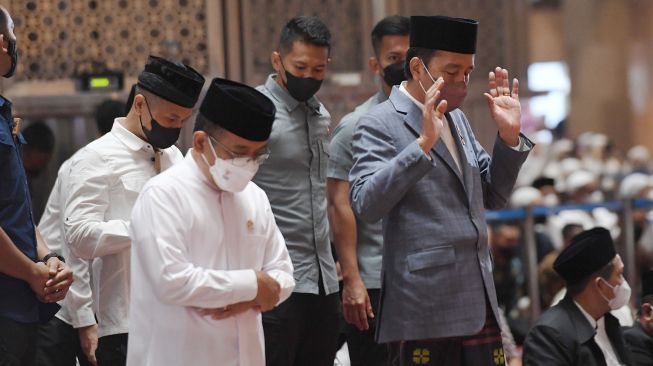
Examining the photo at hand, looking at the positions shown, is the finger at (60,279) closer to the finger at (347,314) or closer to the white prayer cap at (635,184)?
the finger at (347,314)

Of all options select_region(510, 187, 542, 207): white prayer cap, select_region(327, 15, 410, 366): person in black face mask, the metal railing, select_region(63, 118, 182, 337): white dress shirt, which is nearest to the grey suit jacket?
select_region(327, 15, 410, 366): person in black face mask

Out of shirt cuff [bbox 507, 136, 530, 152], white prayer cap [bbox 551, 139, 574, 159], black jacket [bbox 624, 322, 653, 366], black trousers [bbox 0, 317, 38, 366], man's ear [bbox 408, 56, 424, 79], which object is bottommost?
white prayer cap [bbox 551, 139, 574, 159]

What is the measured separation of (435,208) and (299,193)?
904 millimetres

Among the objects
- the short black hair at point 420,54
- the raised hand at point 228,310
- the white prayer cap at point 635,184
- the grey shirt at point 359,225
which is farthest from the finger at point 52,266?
the white prayer cap at point 635,184

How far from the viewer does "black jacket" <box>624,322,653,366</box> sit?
607 cm

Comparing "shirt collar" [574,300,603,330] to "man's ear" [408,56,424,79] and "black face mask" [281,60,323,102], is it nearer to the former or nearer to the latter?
"black face mask" [281,60,323,102]

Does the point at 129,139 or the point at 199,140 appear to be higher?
the point at 199,140

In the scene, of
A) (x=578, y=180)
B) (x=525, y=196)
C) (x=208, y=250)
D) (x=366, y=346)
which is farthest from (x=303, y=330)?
(x=578, y=180)

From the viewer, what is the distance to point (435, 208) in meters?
4.34

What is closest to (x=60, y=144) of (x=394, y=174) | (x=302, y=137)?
(x=302, y=137)

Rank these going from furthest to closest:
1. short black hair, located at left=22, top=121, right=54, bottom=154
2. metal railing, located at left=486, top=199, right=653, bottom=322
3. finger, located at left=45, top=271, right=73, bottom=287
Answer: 1. metal railing, located at left=486, top=199, right=653, bottom=322
2. short black hair, located at left=22, top=121, right=54, bottom=154
3. finger, located at left=45, top=271, right=73, bottom=287

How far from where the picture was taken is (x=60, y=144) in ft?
26.7

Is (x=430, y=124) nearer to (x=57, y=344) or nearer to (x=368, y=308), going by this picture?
(x=368, y=308)

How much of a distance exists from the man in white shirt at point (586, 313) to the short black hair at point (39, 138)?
2.94m
